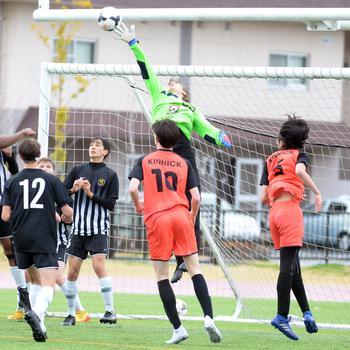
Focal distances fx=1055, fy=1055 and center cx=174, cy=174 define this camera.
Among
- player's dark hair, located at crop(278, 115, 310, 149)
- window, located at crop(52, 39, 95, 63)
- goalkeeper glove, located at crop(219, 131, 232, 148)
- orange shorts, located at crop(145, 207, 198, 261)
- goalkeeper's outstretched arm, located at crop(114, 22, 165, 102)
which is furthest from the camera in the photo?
window, located at crop(52, 39, 95, 63)

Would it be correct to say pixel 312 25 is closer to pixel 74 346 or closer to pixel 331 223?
pixel 74 346

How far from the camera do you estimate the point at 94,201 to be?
1118cm

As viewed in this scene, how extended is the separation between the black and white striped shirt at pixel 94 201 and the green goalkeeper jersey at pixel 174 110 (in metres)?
1.13

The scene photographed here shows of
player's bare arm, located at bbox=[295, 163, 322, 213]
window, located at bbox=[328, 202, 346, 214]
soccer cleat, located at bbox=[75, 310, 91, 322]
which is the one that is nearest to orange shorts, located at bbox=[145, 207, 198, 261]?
player's bare arm, located at bbox=[295, 163, 322, 213]

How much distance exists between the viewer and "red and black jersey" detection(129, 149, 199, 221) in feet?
29.8

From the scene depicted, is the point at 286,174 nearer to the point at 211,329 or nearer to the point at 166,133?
the point at 166,133

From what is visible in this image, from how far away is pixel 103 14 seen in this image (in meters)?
10.6

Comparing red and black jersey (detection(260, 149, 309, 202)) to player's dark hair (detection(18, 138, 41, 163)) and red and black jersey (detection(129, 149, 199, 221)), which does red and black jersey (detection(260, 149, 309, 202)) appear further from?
player's dark hair (detection(18, 138, 41, 163))

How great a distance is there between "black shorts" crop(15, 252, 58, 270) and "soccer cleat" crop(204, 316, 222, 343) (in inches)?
59.7

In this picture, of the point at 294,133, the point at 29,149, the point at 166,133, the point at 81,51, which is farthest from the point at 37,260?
the point at 81,51

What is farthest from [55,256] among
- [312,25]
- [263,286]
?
[263,286]

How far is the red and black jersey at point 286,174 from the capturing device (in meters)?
9.74

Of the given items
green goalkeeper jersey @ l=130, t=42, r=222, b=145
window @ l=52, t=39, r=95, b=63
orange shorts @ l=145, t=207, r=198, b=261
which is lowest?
orange shorts @ l=145, t=207, r=198, b=261

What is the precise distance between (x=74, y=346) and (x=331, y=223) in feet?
47.8
